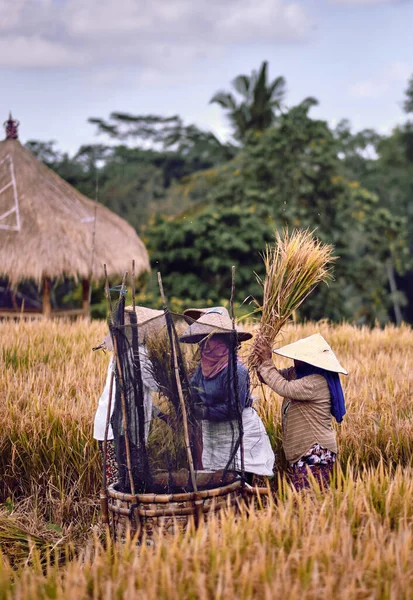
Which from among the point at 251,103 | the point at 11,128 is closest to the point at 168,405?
the point at 11,128

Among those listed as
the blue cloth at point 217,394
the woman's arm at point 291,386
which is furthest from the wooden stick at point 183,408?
the woman's arm at point 291,386

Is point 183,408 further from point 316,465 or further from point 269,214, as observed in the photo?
point 269,214

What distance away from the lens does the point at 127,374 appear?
3262 millimetres

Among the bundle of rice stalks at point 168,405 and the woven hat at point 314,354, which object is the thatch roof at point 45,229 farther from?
the bundle of rice stalks at point 168,405

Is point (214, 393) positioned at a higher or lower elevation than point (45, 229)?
lower

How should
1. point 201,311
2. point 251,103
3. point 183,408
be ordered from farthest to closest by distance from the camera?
point 251,103 → point 201,311 → point 183,408

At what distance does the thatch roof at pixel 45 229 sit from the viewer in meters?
10.1

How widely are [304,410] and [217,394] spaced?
0.52 metres

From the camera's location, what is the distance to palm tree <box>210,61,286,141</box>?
2147 centimetres

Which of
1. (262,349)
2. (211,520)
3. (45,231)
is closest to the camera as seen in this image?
(211,520)

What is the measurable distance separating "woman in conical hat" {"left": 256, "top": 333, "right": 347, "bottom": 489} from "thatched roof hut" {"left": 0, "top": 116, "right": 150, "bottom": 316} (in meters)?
6.55

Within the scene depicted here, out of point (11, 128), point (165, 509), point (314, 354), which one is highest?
point (11, 128)

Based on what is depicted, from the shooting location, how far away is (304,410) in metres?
3.58

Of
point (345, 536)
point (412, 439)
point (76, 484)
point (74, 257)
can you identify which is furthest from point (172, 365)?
point (74, 257)
